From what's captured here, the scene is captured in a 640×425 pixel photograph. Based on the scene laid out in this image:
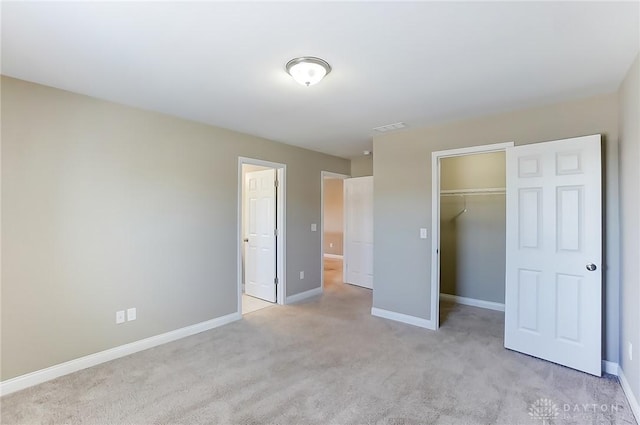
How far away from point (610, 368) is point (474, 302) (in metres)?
1.98

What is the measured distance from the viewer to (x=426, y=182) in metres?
3.83

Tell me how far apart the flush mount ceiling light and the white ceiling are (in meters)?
0.06

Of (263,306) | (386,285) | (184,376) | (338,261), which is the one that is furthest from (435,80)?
(338,261)

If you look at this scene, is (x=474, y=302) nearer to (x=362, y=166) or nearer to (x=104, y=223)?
(x=362, y=166)

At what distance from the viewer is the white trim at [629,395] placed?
Answer: 2079 mm

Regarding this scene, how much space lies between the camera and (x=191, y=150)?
3594 millimetres

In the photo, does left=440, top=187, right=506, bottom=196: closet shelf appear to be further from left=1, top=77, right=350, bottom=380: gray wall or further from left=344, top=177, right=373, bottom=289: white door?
left=1, top=77, right=350, bottom=380: gray wall

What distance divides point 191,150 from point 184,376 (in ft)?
7.56

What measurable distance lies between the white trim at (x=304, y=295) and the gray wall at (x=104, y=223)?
104 centimetres

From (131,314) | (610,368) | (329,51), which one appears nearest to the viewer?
(329,51)

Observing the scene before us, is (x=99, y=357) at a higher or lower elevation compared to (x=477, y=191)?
lower

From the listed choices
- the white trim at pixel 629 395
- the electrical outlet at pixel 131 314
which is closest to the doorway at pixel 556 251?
the white trim at pixel 629 395

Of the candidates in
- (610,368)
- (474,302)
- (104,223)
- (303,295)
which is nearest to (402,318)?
(474,302)

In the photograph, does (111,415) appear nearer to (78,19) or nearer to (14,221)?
(14,221)
